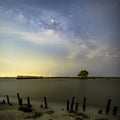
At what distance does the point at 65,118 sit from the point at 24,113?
625 cm

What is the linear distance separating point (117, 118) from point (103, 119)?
3730mm

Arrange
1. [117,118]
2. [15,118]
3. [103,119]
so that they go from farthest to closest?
[117,118]
[103,119]
[15,118]

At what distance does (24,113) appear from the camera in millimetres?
25391

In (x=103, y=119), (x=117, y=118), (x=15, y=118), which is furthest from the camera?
(x=117, y=118)

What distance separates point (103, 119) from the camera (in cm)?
2481

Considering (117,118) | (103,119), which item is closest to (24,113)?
(103,119)

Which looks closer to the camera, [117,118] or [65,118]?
[65,118]

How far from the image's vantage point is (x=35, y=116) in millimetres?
23797

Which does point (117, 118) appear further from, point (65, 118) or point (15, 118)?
point (15, 118)

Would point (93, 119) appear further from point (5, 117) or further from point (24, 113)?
point (5, 117)

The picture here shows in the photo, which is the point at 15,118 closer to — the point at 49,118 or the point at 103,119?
the point at 49,118

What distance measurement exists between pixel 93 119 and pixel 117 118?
18.0ft

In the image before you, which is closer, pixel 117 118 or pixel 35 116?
pixel 35 116

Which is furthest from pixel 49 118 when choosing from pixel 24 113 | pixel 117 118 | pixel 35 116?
pixel 117 118
